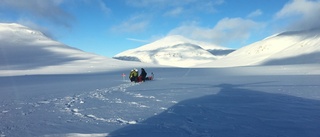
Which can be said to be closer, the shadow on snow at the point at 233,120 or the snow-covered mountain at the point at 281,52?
the shadow on snow at the point at 233,120

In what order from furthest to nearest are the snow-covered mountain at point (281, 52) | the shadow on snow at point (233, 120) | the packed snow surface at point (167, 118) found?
the snow-covered mountain at point (281, 52)
the packed snow surface at point (167, 118)
the shadow on snow at point (233, 120)

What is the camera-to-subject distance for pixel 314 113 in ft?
29.5

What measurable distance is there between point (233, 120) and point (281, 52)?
12072 cm

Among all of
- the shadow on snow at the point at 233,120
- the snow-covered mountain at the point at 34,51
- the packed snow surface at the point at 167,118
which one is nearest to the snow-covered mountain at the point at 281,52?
the snow-covered mountain at the point at 34,51

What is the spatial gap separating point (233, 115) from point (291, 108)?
2565 millimetres

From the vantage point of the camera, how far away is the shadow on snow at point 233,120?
6.90 metres

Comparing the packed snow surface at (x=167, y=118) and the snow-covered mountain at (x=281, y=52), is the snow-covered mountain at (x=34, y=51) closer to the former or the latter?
the snow-covered mountain at (x=281, y=52)

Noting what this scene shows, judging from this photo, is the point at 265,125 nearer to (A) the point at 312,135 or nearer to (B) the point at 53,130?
(A) the point at 312,135

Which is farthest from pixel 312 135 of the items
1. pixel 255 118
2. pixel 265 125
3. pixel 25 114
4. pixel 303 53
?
pixel 303 53

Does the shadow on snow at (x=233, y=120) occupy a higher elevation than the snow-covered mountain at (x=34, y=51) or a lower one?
lower

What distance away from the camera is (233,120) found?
824 centimetres

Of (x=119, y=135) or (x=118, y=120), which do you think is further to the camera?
(x=118, y=120)

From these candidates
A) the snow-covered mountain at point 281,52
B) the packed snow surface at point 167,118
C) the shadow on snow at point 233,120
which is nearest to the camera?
the shadow on snow at point 233,120

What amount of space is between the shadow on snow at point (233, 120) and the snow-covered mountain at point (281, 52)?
8786 centimetres
